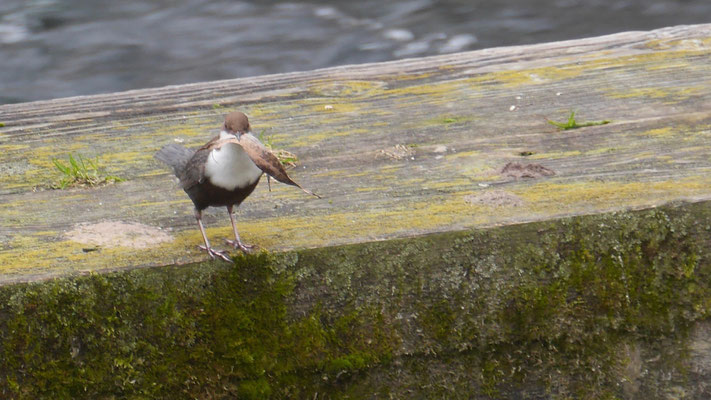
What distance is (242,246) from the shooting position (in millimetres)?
1673

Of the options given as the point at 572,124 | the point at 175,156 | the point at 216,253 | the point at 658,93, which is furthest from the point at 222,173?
the point at 658,93

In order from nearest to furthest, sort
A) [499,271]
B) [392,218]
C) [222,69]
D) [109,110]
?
1. [499,271]
2. [392,218]
3. [109,110]
4. [222,69]

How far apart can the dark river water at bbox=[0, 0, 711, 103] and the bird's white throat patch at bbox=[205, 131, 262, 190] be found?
464cm

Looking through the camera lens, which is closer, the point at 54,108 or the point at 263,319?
the point at 263,319

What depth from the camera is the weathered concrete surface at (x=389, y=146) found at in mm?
1754

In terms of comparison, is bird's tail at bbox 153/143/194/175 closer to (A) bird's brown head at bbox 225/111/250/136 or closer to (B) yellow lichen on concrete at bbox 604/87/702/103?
(A) bird's brown head at bbox 225/111/250/136

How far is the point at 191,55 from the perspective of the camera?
6.93m

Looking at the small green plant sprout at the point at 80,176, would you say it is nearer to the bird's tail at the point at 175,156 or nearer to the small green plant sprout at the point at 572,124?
the bird's tail at the point at 175,156

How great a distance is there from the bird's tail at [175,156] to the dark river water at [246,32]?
14.4 ft

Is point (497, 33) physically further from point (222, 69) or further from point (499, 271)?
point (499, 271)

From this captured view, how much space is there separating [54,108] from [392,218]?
1.70 meters

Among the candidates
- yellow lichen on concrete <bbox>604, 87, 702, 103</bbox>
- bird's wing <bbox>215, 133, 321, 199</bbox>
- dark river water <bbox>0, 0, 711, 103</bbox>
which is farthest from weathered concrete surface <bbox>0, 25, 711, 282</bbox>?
dark river water <bbox>0, 0, 711, 103</bbox>

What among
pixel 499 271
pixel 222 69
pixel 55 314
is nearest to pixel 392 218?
pixel 499 271

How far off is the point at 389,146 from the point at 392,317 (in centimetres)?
86
